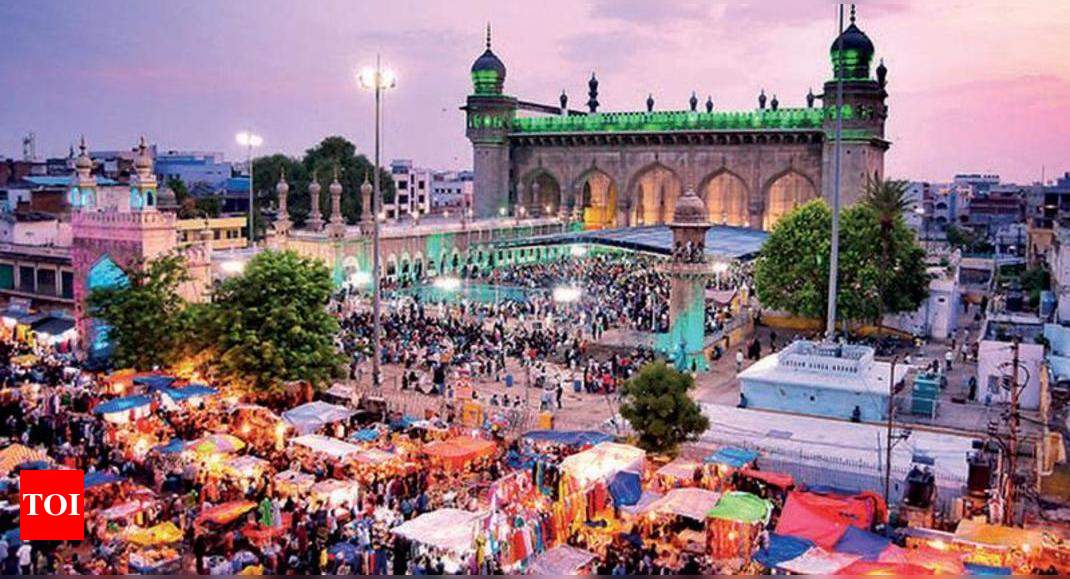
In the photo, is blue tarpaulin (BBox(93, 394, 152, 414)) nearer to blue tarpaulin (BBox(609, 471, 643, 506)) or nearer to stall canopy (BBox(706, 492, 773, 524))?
blue tarpaulin (BBox(609, 471, 643, 506))

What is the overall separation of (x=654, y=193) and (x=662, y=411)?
49.8 meters

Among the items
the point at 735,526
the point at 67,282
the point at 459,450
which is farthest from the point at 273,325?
the point at 67,282

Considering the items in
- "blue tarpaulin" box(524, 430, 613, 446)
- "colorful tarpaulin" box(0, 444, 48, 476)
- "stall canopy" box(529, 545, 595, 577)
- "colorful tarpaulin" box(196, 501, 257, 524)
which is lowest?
"stall canopy" box(529, 545, 595, 577)

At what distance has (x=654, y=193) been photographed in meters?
65.8

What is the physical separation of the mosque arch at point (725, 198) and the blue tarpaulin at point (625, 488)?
4851 cm

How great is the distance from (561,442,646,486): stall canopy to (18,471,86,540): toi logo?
23.0 ft

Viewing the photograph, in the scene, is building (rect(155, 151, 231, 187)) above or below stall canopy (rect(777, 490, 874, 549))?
above

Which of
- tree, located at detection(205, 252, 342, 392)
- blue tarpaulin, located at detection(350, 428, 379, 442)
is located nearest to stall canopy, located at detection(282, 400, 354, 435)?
blue tarpaulin, located at detection(350, 428, 379, 442)

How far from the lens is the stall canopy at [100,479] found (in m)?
14.7

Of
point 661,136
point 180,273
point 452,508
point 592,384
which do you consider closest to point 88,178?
point 180,273

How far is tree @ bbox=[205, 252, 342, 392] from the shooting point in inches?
833

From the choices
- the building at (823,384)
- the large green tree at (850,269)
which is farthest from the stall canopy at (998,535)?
the large green tree at (850,269)

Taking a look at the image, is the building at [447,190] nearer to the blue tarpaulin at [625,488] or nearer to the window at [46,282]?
the window at [46,282]

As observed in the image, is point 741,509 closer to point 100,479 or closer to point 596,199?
point 100,479
